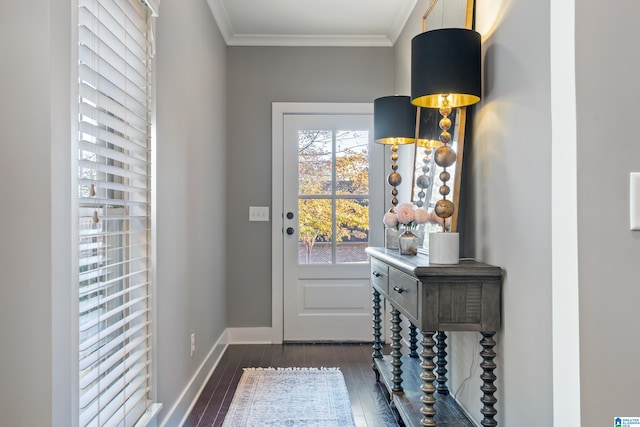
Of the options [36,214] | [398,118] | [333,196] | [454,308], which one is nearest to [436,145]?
[398,118]

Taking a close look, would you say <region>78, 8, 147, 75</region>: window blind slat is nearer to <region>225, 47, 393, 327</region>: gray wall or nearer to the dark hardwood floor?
the dark hardwood floor

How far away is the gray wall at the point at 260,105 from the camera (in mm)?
3881

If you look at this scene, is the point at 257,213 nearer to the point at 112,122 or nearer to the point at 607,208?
the point at 112,122

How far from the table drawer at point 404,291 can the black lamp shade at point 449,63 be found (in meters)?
0.77

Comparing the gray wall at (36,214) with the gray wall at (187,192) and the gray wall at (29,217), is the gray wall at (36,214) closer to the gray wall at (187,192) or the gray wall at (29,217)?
the gray wall at (29,217)

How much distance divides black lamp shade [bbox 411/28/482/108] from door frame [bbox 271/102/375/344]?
1987 mm

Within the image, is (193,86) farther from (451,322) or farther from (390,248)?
(451,322)

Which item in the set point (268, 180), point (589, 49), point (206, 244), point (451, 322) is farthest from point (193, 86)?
point (589, 49)

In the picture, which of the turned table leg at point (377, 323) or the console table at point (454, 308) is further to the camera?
the turned table leg at point (377, 323)

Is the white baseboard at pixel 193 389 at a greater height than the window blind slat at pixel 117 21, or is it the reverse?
the window blind slat at pixel 117 21

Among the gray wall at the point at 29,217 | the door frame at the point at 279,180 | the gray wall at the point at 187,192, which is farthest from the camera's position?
the door frame at the point at 279,180

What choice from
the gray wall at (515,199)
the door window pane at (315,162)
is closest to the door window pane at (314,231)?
the door window pane at (315,162)

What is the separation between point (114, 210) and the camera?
5.26ft

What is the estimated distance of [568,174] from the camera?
84 cm
